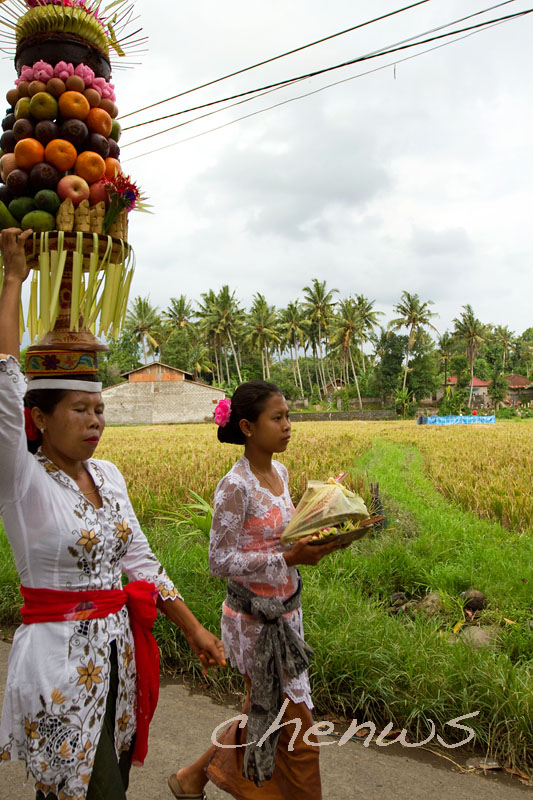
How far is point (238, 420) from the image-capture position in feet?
8.23

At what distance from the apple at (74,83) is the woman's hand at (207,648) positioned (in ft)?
6.37

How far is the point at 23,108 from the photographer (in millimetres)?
2016

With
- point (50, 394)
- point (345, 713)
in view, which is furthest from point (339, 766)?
point (50, 394)

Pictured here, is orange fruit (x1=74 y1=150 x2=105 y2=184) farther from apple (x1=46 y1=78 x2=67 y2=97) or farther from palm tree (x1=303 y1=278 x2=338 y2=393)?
palm tree (x1=303 y1=278 x2=338 y2=393)

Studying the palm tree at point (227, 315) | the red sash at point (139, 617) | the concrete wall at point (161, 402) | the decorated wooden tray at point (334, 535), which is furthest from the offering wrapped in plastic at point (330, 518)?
the palm tree at point (227, 315)

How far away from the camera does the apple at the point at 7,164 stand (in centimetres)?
197

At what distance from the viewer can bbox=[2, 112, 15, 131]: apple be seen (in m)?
2.09

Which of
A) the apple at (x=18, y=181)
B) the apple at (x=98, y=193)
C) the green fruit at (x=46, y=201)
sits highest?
the apple at (x=18, y=181)

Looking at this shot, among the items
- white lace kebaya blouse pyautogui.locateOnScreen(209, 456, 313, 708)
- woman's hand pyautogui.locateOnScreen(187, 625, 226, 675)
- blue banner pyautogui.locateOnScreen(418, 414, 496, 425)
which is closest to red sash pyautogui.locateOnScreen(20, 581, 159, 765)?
woman's hand pyautogui.locateOnScreen(187, 625, 226, 675)

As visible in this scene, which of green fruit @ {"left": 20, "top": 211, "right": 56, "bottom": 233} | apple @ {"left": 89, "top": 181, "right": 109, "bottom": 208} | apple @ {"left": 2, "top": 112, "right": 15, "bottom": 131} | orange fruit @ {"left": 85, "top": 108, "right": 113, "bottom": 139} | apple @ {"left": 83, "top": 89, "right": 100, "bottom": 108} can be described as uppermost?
apple @ {"left": 83, "top": 89, "right": 100, "bottom": 108}

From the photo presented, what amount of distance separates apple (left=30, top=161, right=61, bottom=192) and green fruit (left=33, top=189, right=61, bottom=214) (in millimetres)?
49

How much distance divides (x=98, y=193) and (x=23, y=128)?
0.35 m

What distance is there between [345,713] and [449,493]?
6337 mm

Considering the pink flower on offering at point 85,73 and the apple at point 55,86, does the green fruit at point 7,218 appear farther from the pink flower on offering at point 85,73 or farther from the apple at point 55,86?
the pink flower on offering at point 85,73
